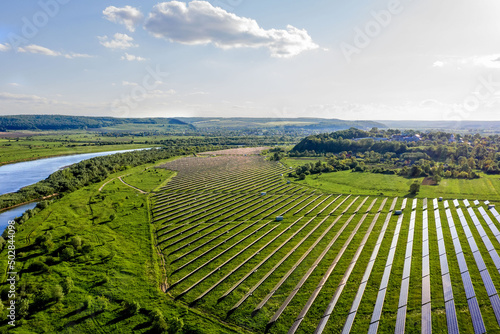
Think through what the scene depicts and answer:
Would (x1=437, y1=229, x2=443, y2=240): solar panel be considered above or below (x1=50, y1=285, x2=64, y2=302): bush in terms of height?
above

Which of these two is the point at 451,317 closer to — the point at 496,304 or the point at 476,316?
the point at 476,316

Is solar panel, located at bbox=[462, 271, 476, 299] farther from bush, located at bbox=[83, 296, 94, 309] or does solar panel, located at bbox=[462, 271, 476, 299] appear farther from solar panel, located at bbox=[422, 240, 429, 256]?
bush, located at bbox=[83, 296, 94, 309]

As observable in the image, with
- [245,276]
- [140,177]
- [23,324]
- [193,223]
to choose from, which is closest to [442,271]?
[245,276]

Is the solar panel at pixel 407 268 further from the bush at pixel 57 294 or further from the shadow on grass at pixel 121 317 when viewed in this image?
the bush at pixel 57 294

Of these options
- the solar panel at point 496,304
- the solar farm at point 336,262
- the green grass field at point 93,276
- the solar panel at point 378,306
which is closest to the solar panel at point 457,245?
the solar farm at point 336,262

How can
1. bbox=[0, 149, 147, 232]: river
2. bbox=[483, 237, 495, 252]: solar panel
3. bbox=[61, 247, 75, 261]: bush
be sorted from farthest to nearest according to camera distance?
bbox=[0, 149, 147, 232]: river
bbox=[483, 237, 495, 252]: solar panel
bbox=[61, 247, 75, 261]: bush

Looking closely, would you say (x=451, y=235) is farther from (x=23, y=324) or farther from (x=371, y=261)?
(x=23, y=324)

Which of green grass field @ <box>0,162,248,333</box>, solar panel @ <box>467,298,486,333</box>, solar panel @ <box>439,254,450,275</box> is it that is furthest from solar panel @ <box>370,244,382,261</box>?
green grass field @ <box>0,162,248,333</box>
